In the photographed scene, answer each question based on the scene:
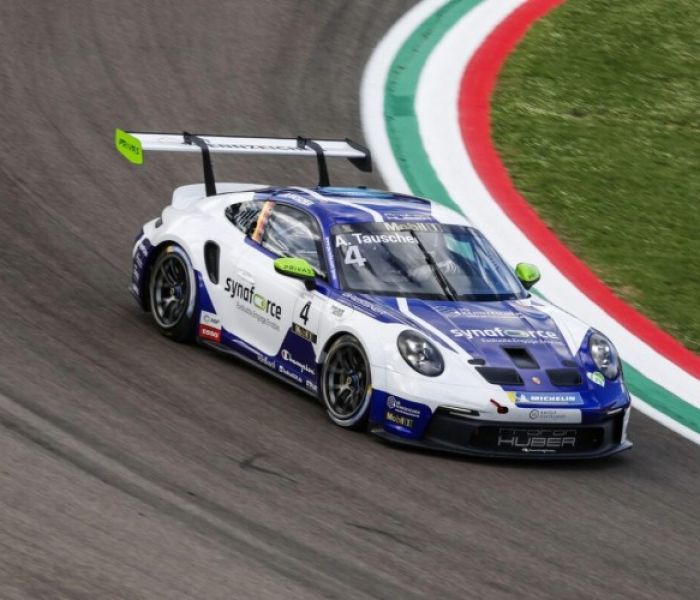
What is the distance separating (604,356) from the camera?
9320 mm

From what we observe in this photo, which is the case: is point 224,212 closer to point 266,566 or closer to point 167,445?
point 167,445

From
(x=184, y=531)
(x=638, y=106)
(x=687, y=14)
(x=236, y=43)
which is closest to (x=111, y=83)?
(x=236, y=43)

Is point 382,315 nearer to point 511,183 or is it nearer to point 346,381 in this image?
point 346,381

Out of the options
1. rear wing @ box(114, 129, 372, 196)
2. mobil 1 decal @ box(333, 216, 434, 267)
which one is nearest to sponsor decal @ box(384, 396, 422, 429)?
mobil 1 decal @ box(333, 216, 434, 267)

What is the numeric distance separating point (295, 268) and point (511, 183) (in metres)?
5.26

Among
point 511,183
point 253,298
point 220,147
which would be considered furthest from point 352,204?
point 511,183

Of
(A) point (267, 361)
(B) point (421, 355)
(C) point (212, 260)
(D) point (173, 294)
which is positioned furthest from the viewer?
(D) point (173, 294)

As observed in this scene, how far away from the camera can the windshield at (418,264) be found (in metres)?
9.46

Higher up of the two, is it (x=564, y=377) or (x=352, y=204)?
(x=352, y=204)

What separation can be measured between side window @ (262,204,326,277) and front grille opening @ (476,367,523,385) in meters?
1.38

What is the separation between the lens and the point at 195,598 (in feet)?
20.2

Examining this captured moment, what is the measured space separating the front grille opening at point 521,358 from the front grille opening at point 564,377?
0.33 ft

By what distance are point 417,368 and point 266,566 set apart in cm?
233

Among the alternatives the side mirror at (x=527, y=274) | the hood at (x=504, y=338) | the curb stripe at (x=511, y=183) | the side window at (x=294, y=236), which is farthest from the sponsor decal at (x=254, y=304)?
the curb stripe at (x=511, y=183)
